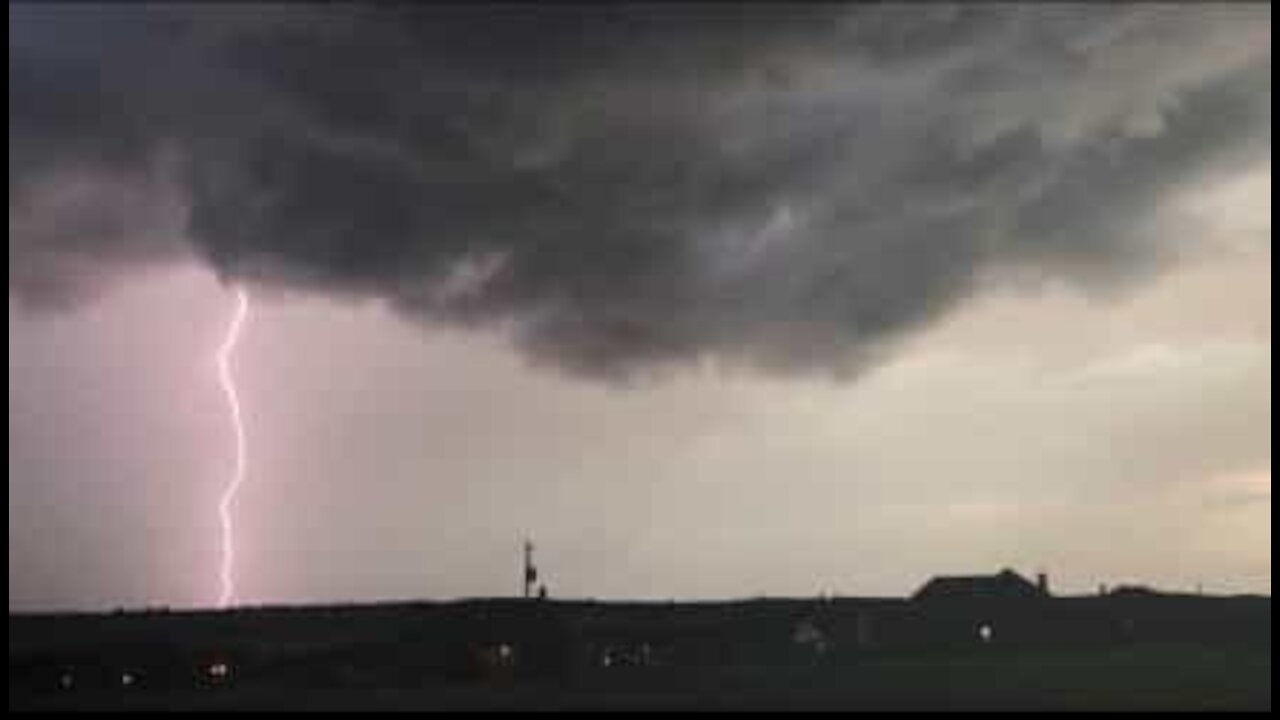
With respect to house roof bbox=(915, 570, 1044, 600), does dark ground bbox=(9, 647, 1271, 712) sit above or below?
below

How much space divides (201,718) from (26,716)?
721 centimetres

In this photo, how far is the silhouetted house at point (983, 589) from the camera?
11025 cm

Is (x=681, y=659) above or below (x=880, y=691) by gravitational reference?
above

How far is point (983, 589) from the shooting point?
11619cm

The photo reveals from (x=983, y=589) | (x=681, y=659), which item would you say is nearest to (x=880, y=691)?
(x=681, y=659)

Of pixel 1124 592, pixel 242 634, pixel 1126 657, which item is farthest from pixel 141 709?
pixel 1124 592

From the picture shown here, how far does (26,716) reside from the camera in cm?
6244

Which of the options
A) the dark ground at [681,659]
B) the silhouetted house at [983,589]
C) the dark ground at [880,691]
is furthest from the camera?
the silhouetted house at [983,589]

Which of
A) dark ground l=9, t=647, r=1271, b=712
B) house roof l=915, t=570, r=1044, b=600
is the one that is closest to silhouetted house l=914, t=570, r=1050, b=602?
house roof l=915, t=570, r=1044, b=600

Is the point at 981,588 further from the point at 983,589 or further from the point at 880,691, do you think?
the point at 880,691

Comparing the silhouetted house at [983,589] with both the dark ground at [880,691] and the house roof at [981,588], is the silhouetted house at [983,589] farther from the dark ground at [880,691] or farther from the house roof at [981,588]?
the dark ground at [880,691]

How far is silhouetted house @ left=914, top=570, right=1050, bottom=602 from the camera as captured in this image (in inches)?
4341

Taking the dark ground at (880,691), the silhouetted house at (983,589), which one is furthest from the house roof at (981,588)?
the dark ground at (880,691)

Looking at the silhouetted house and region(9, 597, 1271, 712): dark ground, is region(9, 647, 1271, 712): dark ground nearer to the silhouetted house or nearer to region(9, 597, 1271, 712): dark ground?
region(9, 597, 1271, 712): dark ground
